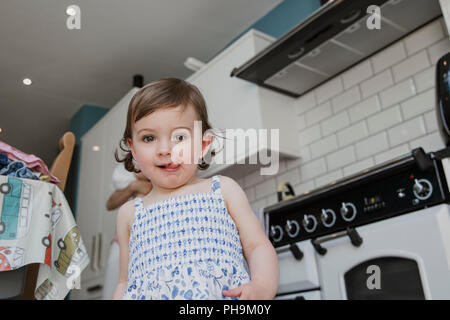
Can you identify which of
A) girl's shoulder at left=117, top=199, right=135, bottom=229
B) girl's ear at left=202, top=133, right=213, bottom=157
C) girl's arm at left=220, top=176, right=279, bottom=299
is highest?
girl's ear at left=202, top=133, right=213, bottom=157

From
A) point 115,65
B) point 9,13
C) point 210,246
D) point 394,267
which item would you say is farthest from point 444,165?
point 115,65

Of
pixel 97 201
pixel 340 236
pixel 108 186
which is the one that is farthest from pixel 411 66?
pixel 97 201

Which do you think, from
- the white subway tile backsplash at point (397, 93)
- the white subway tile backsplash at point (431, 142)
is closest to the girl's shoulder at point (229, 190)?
the white subway tile backsplash at point (431, 142)

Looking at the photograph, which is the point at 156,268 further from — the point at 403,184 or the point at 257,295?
the point at 403,184

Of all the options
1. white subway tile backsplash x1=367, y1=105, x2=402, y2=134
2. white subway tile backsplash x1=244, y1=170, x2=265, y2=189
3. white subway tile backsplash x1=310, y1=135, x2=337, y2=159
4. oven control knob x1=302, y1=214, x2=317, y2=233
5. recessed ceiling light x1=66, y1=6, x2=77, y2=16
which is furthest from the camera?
white subway tile backsplash x1=244, y1=170, x2=265, y2=189

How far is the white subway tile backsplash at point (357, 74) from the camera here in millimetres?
1650

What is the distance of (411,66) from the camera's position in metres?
1.50

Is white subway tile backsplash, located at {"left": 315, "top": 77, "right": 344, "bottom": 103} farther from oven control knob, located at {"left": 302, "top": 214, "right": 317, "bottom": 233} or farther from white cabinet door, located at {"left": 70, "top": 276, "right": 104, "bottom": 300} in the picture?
white cabinet door, located at {"left": 70, "top": 276, "right": 104, "bottom": 300}

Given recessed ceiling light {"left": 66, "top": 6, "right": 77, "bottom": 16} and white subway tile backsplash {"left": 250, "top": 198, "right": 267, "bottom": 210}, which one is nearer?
recessed ceiling light {"left": 66, "top": 6, "right": 77, "bottom": 16}

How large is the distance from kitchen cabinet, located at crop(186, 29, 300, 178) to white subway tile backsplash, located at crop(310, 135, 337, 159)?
0.25ft

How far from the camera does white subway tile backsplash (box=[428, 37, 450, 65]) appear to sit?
141cm

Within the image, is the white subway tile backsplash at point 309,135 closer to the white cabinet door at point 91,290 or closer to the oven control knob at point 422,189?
the oven control knob at point 422,189

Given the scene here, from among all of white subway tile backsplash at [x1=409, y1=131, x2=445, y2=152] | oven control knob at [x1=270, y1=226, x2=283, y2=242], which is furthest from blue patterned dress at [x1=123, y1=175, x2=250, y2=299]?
white subway tile backsplash at [x1=409, y1=131, x2=445, y2=152]

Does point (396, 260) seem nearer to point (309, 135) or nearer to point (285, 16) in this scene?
point (309, 135)
